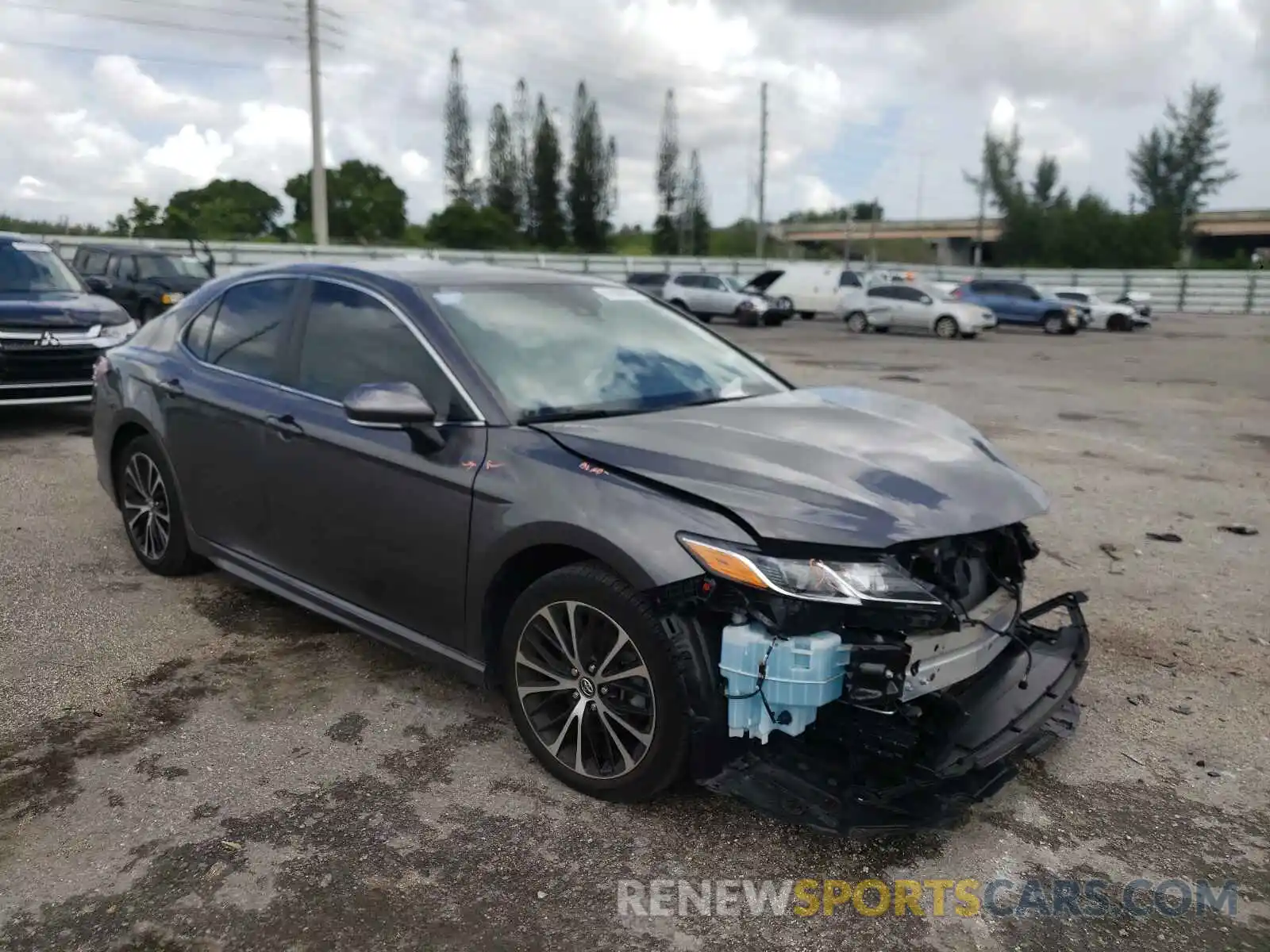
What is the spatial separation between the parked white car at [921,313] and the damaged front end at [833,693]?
86.5ft

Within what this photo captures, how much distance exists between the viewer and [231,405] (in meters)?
4.42

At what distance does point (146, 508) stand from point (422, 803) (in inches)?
111

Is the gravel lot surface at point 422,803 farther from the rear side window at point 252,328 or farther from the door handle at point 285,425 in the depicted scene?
the rear side window at point 252,328

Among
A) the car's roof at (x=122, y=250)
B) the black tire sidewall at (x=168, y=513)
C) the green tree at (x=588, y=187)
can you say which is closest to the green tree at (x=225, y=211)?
the green tree at (x=588, y=187)

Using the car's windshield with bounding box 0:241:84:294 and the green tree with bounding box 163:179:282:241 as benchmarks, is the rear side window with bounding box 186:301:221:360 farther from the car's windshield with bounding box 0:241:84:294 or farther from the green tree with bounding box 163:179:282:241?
the green tree with bounding box 163:179:282:241

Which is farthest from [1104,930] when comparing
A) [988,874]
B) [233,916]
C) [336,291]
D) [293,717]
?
[336,291]

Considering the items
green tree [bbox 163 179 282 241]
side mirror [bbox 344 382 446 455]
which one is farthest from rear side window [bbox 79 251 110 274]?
green tree [bbox 163 179 282 241]

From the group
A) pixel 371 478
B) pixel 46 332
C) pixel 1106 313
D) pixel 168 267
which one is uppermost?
pixel 168 267

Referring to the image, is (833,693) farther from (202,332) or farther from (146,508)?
(146,508)

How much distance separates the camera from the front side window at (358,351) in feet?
12.1

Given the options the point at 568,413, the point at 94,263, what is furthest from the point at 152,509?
the point at 94,263

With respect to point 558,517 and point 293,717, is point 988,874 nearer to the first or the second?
point 558,517

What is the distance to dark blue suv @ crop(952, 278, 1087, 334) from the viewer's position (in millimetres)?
31375

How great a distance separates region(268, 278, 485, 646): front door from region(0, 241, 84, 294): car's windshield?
6.83 metres
